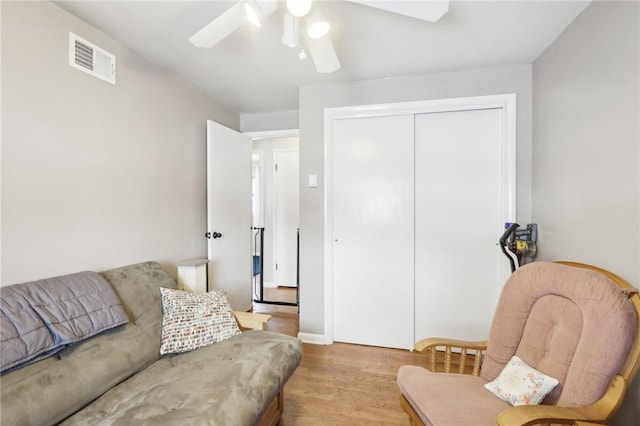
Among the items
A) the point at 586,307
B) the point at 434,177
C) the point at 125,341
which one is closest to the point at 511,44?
the point at 434,177

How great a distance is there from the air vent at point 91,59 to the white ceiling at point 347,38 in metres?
0.14

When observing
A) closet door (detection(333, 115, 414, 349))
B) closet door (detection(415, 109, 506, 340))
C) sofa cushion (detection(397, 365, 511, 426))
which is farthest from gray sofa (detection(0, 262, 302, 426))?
closet door (detection(415, 109, 506, 340))

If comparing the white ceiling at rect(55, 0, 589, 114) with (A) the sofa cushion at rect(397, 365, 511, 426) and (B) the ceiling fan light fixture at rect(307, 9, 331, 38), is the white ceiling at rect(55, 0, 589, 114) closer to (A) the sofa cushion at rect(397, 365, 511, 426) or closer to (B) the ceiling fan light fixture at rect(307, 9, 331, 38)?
(B) the ceiling fan light fixture at rect(307, 9, 331, 38)

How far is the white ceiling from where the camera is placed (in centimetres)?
164

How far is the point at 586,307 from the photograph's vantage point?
116 cm

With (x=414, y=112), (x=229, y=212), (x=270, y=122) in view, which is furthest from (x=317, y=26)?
(x=270, y=122)

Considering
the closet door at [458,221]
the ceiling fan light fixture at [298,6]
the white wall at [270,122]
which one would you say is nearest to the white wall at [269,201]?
the white wall at [270,122]

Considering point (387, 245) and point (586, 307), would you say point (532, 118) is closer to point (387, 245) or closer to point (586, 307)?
point (387, 245)

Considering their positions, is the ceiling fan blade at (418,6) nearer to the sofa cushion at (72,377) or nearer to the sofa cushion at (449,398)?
the sofa cushion at (449,398)

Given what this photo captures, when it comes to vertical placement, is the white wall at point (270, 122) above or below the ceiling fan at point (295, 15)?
above

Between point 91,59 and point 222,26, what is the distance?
1.06m

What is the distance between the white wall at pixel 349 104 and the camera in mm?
2312

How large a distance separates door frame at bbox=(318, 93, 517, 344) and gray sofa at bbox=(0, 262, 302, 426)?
103 centimetres

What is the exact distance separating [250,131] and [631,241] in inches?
135
